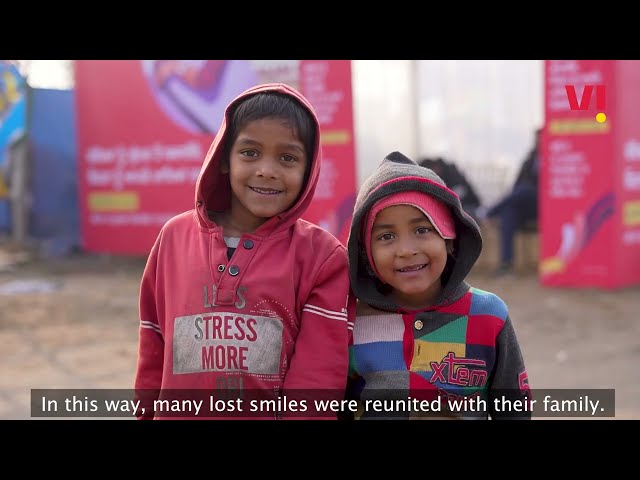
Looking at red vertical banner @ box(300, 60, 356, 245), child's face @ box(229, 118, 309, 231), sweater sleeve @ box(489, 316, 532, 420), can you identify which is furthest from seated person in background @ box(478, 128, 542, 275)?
child's face @ box(229, 118, 309, 231)

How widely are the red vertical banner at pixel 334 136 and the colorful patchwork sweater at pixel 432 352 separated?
6.38 m

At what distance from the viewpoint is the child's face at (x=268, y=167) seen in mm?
1953

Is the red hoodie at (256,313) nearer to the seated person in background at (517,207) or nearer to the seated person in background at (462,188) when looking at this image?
the seated person in background at (462,188)

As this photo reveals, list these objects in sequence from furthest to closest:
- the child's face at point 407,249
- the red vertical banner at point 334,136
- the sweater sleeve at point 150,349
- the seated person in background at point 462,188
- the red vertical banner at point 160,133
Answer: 1. the red vertical banner at point 160,133
2. the red vertical banner at point 334,136
3. the seated person in background at point 462,188
4. the sweater sleeve at point 150,349
5. the child's face at point 407,249

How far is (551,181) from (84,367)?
497 cm

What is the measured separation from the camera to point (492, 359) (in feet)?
6.22

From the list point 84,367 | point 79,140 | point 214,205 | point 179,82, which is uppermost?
point 179,82

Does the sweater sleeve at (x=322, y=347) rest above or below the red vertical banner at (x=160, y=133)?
below

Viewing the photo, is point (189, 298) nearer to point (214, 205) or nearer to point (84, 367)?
point (214, 205)

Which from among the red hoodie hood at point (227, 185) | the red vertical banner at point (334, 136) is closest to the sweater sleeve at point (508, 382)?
the red hoodie hood at point (227, 185)

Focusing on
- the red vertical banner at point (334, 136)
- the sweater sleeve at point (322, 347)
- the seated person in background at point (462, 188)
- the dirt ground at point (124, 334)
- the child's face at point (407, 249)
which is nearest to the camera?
the sweater sleeve at point (322, 347)

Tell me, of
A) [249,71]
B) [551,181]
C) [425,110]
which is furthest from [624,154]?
[249,71]

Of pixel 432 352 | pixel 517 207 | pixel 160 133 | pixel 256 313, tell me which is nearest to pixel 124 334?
pixel 256 313

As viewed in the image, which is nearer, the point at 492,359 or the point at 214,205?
the point at 492,359
